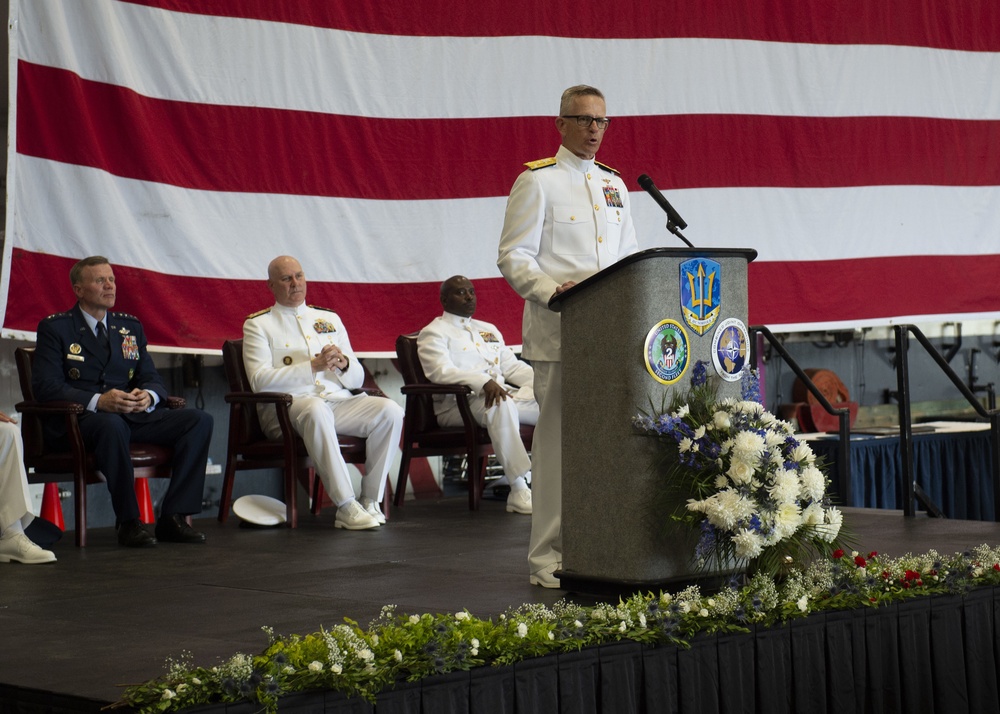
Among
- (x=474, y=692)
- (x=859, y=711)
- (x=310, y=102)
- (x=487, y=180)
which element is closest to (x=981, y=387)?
(x=487, y=180)

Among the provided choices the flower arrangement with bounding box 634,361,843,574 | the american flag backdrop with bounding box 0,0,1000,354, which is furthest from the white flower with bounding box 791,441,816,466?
the american flag backdrop with bounding box 0,0,1000,354

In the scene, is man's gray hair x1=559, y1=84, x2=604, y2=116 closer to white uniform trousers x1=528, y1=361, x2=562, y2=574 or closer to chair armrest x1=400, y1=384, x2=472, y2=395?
white uniform trousers x1=528, y1=361, x2=562, y2=574

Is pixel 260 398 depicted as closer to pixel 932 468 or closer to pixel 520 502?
pixel 520 502

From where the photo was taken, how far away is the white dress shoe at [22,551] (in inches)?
156

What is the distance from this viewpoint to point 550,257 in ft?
10.9

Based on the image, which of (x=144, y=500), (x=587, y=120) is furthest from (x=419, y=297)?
(x=587, y=120)

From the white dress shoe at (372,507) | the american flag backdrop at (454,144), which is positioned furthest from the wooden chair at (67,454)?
the white dress shoe at (372,507)

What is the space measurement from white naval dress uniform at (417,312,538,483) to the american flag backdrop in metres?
0.26

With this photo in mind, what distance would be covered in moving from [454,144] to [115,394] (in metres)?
2.24

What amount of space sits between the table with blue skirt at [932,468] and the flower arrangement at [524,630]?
13.1ft

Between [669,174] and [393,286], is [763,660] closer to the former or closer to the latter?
[393,286]

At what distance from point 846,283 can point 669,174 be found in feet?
3.94

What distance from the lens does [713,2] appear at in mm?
6590

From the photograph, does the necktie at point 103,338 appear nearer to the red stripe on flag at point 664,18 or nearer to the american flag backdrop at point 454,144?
the american flag backdrop at point 454,144
